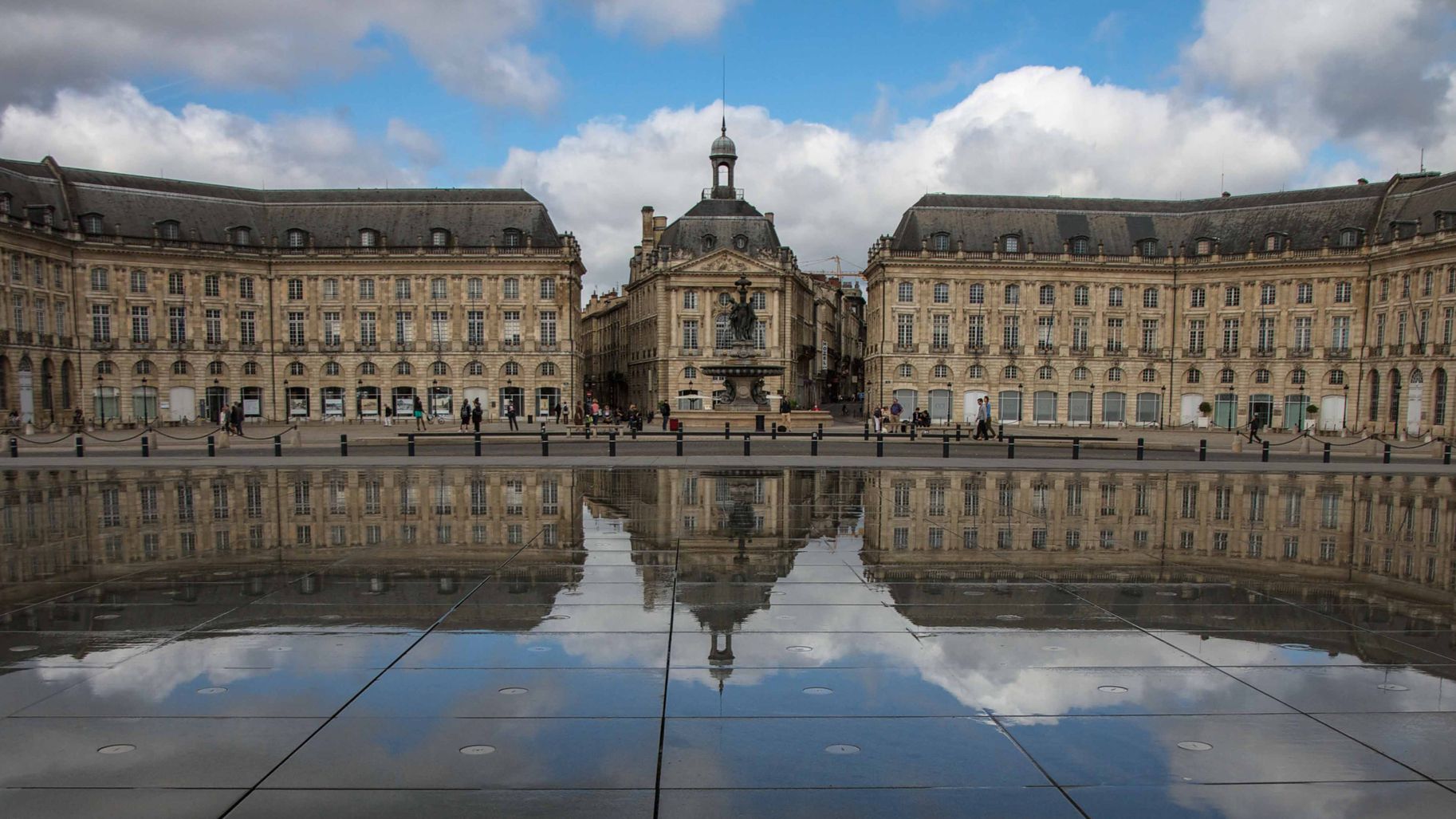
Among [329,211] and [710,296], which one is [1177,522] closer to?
[710,296]

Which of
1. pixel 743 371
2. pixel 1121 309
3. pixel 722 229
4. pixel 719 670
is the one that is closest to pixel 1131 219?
pixel 1121 309

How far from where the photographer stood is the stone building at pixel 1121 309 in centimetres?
6297

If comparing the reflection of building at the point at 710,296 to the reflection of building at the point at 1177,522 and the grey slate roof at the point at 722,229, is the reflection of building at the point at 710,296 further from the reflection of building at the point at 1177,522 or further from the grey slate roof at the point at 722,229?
the reflection of building at the point at 1177,522

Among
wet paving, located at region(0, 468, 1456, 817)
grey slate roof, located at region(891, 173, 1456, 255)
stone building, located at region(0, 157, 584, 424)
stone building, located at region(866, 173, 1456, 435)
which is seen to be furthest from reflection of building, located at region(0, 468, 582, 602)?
grey slate roof, located at region(891, 173, 1456, 255)

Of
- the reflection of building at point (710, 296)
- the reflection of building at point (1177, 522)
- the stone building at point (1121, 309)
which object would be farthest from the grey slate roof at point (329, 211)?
the reflection of building at point (1177, 522)

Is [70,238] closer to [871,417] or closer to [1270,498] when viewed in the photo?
[871,417]

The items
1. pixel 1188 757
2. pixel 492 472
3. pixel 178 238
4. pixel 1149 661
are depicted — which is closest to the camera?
pixel 1188 757

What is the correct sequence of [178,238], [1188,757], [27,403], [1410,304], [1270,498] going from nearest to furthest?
[1188,757] < [1270,498] < [27,403] < [1410,304] < [178,238]

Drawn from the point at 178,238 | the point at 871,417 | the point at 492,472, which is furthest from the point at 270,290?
the point at 492,472

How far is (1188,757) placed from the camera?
5.35 metres

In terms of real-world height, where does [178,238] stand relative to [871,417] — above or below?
above

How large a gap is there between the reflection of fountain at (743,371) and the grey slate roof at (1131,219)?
93.0ft

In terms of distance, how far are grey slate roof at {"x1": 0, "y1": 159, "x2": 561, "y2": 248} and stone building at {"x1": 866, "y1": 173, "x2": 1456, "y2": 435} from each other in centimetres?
2770

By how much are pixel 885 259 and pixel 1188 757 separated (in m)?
63.7
